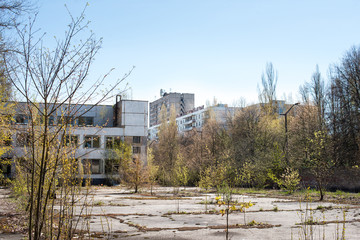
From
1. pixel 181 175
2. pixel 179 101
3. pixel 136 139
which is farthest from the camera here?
pixel 179 101

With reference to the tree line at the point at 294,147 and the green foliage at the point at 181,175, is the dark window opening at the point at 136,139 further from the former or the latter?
the green foliage at the point at 181,175

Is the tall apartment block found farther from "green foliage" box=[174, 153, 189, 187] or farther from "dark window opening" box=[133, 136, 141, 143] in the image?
"green foliage" box=[174, 153, 189, 187]

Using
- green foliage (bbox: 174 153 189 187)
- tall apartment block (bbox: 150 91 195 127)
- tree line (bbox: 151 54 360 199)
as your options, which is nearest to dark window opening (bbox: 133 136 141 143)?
tree line (bbox: 151 54 360 199)

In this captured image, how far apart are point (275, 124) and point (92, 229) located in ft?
135

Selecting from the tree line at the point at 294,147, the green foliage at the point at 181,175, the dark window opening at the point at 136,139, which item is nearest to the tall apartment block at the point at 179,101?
the dark window opening at the point at 136,139

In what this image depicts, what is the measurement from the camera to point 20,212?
12.8 metres

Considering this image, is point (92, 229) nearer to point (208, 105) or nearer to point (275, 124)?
point (275, 124)

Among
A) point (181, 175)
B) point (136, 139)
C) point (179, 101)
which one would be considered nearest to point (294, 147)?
point (181, 175)

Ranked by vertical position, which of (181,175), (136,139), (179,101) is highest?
(179,101)

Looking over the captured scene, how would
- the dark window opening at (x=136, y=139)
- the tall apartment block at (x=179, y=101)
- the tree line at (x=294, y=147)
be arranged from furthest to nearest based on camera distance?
the tall apartment block at (x=179, y=101) → the dark window opening at (x=136, y=139) → the tree line at (x=294, y=147)

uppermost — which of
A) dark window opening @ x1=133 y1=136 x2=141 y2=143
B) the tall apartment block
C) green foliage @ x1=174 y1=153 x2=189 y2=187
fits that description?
the tall apartment block

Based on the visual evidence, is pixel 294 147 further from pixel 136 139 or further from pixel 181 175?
pixel 136 139

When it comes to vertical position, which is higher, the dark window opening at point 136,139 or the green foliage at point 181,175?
the dark window opening at point 136,139

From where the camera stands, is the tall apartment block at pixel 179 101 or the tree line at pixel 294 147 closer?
the tree line at pixel 294 147
